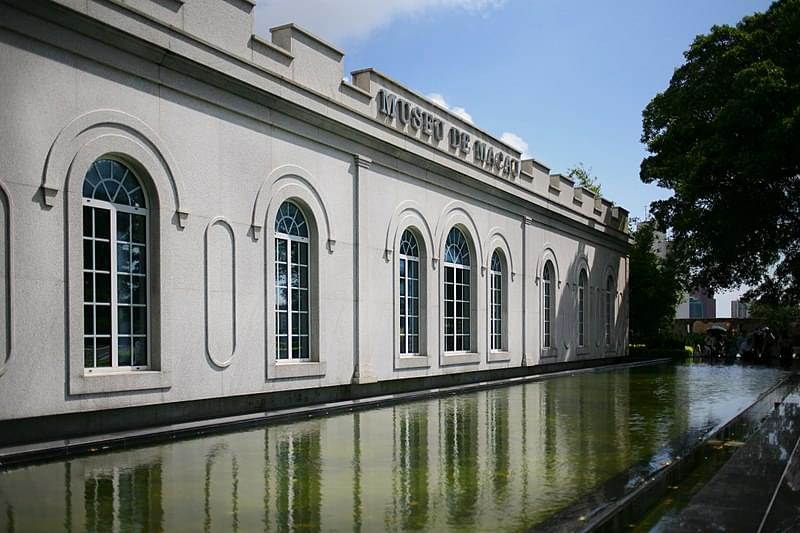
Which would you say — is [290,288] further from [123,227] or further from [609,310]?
[609,310]

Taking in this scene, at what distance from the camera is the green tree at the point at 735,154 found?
24094 mm

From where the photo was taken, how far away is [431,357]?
717 inches

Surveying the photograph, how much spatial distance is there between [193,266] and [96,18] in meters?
3.72

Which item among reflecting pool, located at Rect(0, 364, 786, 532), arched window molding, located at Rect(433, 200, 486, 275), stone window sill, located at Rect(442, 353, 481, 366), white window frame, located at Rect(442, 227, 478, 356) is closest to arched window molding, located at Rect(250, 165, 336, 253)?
reflecting pool, located at Rect(0, 364, 786, 532)

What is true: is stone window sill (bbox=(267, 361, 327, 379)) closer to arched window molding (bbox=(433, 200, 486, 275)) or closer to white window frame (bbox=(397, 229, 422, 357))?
white window frame (bbox=(397, 229, 422, 357))

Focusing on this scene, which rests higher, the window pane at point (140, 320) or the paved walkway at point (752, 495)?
the window pane at point (140, 320)

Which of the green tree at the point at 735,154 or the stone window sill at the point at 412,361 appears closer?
the stone window sill at the point at 412,361

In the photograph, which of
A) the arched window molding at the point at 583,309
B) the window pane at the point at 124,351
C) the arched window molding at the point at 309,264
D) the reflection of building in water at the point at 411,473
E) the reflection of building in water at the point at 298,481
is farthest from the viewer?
the arched window molding at the point at 583,309

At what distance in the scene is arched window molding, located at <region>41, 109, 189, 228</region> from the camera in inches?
380

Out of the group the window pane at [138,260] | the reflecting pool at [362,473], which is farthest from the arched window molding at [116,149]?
the reflecting pool at [362,473]

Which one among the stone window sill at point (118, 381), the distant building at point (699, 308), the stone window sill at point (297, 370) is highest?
the stone window sill at point (118, 381)

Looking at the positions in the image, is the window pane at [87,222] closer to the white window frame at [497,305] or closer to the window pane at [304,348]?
the window pane at [304,348]

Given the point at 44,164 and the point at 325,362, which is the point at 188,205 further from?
the point at 325,362

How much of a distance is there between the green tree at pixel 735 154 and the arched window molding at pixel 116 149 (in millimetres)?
18941
